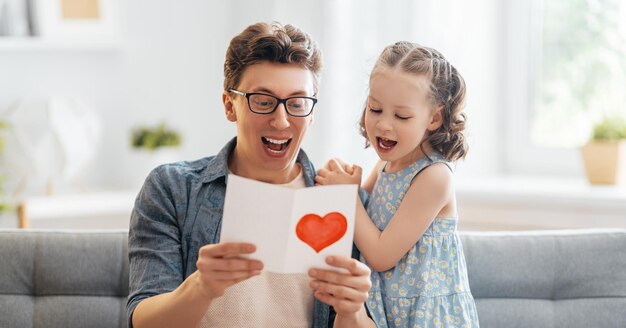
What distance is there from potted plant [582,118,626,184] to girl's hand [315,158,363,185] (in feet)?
5.06

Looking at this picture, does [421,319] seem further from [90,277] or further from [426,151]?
[90,277]

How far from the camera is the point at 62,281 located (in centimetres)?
207

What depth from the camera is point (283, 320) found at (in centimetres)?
186

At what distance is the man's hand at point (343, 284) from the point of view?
1557 millimetres

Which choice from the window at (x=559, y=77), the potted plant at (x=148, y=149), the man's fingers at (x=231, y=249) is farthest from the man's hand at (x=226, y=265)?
the window at (x=559, y=77)

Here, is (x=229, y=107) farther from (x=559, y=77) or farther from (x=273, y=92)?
(x=559, y=77)

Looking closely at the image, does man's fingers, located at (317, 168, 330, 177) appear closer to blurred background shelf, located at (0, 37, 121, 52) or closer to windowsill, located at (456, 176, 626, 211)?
windowsill, located at (456, 176, 626, 211)

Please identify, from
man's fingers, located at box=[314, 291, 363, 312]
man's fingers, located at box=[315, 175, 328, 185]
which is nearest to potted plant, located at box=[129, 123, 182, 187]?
man's fingers, located at box=[315, 175, 328, 185]

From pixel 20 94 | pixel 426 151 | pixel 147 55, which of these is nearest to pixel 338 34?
pixel 147 55

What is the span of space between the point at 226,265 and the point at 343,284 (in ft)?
0.76

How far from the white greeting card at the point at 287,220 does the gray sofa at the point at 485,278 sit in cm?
70

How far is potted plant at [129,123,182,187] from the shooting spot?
3.68 metres

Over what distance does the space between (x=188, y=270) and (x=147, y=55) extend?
87.2 inches

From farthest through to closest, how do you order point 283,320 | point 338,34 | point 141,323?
point 338,34, point 283,320, point 141,323
